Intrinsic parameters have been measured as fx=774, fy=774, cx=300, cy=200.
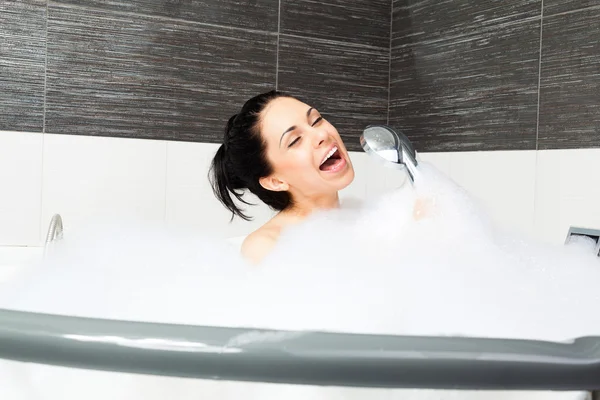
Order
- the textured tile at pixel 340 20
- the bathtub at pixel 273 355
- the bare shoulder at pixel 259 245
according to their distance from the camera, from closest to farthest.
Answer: the bathtub at pixel 273 355 < the bare shoulder at pixel 259 245 < the textured tile at pixel 340 20

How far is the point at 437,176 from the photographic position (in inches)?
65.4

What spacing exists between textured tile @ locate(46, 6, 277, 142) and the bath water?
725mm

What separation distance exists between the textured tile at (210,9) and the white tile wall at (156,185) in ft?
1.46

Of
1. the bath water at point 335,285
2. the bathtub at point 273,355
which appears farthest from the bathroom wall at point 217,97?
the bathtub at point 273,355

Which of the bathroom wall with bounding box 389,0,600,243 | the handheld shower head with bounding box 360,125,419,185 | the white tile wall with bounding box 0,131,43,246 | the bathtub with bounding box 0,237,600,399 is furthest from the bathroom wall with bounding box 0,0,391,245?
the bathtub with bounding box 0,237,600,399

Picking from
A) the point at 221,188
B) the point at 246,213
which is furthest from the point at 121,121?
the point at 221,188

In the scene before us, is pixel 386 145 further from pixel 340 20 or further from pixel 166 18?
pixel 340 20

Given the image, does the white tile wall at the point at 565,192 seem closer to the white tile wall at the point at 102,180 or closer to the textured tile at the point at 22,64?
the white tile wall at the point at 102,180

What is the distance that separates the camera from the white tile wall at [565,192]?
6.93ft

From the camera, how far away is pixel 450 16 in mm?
2703

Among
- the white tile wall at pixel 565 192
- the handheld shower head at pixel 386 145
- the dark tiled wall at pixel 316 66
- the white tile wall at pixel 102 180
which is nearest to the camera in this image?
the handheld shower head at pixel 386 145

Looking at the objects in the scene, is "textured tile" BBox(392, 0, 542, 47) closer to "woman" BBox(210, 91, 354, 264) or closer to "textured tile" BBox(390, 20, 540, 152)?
"textured tile" BBox(390, 20, 540, 152)

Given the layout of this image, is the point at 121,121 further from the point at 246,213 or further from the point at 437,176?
the point at 437,176

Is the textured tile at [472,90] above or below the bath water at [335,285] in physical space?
above
